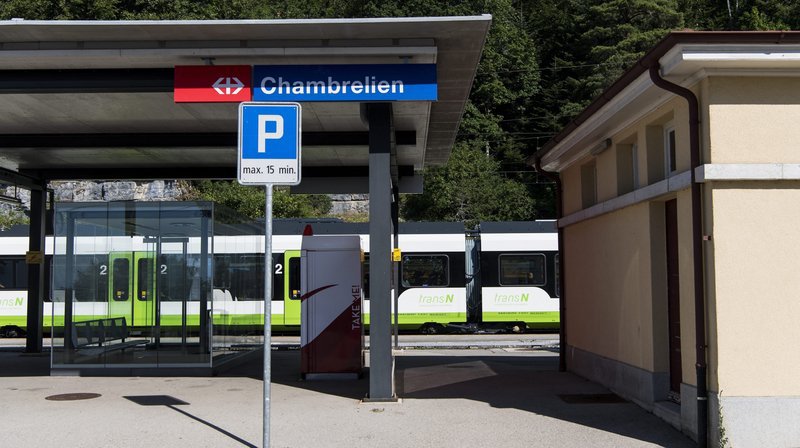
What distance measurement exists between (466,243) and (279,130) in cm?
1822

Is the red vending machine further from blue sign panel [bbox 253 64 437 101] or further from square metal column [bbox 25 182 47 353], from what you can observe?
square metal column [bbox 25 182 47 353]

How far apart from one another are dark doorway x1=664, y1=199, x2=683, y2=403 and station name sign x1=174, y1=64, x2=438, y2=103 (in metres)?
3.26

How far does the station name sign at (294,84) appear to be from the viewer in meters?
10.9

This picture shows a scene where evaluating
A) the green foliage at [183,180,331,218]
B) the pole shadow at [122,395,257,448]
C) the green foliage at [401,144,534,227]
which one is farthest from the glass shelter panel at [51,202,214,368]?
the green foliage at [401,144,534,227]

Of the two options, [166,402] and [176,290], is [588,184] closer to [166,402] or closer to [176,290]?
[176,290]

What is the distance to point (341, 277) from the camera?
535 inches

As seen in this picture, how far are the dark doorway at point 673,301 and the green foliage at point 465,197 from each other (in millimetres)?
41422

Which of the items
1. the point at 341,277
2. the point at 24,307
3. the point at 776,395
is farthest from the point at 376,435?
the point at 24,307

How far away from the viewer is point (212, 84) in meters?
10.9

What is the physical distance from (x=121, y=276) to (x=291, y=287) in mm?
9463

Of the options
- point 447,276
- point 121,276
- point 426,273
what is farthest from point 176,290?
point 447,276

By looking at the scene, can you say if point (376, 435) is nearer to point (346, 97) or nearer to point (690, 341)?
point (690, 341)

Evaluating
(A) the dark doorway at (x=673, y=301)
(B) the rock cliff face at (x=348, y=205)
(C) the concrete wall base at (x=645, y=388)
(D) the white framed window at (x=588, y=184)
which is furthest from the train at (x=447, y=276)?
(B) the rock cliff face at (x=348, y=205)

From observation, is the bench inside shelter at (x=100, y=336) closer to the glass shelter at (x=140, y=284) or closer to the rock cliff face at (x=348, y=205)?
the glass shelter at (x=140, y=284)
